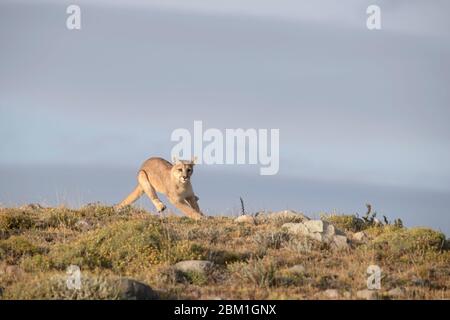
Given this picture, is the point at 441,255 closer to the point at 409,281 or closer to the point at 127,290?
the point at 409,281

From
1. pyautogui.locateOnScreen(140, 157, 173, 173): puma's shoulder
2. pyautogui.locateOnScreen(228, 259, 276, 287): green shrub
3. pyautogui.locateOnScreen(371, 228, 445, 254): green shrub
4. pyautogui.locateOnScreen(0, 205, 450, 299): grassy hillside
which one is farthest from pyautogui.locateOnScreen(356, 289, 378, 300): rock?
pyautogui.locateOnScreen(140, 157, 173, 173): puma's shoulder

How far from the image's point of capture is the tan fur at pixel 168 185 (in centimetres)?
2323

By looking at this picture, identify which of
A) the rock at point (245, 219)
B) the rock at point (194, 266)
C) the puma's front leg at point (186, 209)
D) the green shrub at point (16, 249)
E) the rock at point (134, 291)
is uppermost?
the puma's front leg at point (186, 209)

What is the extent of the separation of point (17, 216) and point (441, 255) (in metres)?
11.7

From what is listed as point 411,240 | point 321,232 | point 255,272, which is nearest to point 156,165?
point 321,232

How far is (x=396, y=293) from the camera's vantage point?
1430 centimetres

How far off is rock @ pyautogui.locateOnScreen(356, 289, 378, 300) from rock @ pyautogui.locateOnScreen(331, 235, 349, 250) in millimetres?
4476

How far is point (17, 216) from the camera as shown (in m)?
20.9

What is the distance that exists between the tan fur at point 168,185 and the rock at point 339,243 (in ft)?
16.8

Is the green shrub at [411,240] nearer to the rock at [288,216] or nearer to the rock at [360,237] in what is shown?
the rock at [360,237]

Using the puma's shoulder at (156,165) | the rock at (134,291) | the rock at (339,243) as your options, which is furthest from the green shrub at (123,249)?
the puma's shoulder at (156,165)

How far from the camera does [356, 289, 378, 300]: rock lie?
1379 cm

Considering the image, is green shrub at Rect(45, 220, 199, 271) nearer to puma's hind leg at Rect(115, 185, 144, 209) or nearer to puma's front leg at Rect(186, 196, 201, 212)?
puma's front leg at Rect(186, 196, 201, 212)

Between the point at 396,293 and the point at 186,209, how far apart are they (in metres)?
10.1
